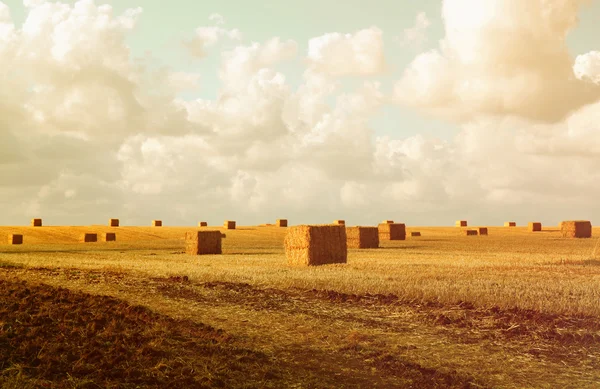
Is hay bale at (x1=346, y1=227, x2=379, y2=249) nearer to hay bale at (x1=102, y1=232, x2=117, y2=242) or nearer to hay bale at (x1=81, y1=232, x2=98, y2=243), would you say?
hay bale at (x1=102, y1=232, x2=117, y2=242)

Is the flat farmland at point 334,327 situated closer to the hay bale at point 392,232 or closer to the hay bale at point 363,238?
the hay bale at point 363,238

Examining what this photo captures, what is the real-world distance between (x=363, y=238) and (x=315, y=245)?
1303cm

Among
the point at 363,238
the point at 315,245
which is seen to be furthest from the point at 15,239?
the point at 315,245

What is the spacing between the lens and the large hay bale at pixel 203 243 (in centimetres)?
3656

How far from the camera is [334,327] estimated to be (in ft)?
39.5

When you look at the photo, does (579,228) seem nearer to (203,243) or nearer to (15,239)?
(203,243)

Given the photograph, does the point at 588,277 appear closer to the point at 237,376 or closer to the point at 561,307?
the point at 561,307

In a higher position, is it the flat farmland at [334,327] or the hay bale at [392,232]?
the hay bale at [392,232]

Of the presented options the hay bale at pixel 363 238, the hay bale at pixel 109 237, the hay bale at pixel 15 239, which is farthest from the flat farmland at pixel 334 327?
the hay bale at pixel 109 237

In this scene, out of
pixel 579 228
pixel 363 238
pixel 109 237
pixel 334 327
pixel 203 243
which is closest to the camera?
pixel 334 327

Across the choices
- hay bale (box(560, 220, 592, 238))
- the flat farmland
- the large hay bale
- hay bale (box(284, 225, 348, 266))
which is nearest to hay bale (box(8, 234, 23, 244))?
the large hay bale

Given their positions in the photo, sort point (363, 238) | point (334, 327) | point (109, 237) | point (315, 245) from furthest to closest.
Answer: point (109, 237)
point (363, 238)
point (315, 245)
point (334, 327)

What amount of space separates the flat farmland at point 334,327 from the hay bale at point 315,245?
19.2 feet

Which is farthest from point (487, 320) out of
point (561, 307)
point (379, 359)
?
point (379, 359)
